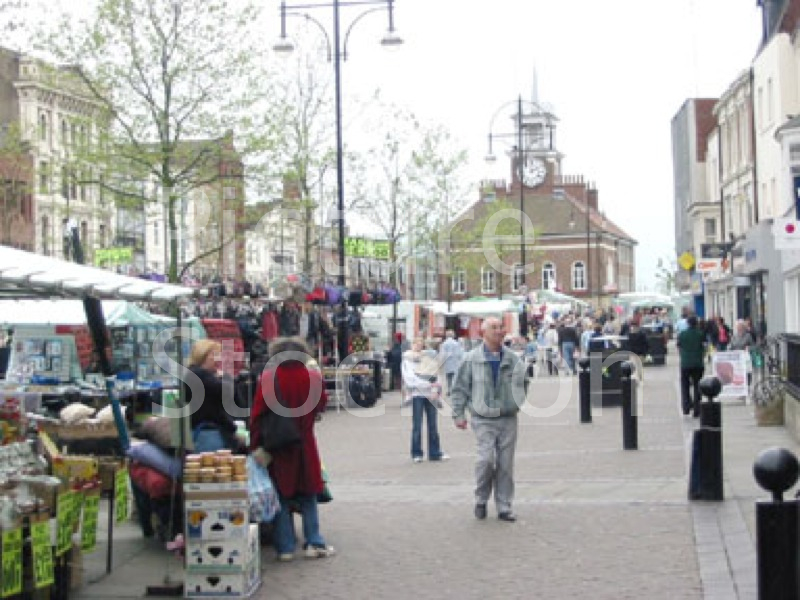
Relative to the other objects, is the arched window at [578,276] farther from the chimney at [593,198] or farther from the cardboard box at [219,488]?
the cardboard box at [219,488]

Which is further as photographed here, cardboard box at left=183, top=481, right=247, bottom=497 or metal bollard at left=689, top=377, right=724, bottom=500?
metal bollard at left=689, top=377, right=724, bottom=500

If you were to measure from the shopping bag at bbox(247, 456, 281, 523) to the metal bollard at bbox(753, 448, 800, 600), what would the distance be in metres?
4.46

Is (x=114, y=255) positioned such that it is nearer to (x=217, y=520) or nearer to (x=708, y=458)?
(x=708, y=458)

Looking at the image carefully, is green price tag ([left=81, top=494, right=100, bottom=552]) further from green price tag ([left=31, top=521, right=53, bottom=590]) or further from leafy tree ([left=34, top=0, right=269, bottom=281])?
leafy tree ([left=34, top=0, right=269, bottom=281])

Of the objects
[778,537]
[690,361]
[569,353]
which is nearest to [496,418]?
[778,537]

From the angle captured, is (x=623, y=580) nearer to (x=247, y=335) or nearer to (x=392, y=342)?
(x=247, y=335)

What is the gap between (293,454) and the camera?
1028 cm

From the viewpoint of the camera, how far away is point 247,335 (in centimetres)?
2630

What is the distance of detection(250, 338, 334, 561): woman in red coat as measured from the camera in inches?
401

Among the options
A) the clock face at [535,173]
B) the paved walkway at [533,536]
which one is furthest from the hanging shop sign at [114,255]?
the clock face at [535,173]

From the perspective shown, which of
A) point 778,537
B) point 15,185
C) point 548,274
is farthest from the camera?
point 548,274

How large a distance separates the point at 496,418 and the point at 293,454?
236 cm

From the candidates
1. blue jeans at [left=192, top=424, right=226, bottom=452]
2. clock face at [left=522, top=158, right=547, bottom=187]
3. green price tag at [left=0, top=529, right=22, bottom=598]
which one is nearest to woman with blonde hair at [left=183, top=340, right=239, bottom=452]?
blue jeans at [left=192, top=424, right=226, bottom=452]

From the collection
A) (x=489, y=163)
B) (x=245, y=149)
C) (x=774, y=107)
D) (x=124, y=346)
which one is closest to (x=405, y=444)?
(x=124, y=346)
